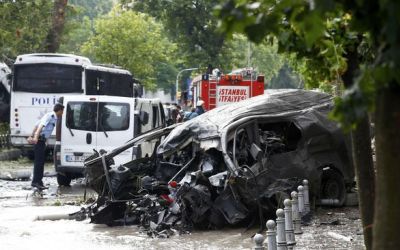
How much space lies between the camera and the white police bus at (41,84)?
22.6 m

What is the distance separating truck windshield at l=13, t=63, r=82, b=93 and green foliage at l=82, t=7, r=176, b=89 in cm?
1684

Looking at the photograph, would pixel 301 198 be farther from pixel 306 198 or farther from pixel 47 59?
pixel 47 59

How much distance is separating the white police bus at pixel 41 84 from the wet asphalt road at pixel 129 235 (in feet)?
30.9

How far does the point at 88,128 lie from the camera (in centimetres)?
1697

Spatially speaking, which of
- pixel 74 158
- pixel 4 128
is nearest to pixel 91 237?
pixel 74 158

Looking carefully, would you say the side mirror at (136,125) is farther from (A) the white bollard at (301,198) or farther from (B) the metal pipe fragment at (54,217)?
(A) the white bollard at (301,198)

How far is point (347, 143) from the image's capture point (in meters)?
12.3

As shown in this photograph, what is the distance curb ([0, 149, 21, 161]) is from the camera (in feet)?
A: 81.8

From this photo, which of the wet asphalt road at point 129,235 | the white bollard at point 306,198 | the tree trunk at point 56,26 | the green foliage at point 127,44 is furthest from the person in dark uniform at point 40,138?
the green foliage at point 127,44

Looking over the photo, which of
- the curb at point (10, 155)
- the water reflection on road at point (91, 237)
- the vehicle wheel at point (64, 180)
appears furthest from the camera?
the curb at point (10, 155)

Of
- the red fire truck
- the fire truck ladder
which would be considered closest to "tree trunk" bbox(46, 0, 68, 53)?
the red fire truck

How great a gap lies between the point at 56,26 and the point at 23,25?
3285 millimetres

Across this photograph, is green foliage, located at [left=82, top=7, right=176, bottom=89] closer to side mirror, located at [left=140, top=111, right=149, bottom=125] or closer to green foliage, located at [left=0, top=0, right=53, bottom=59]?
green foliage, located at [left=0, top=0, right=53, bottom=59]

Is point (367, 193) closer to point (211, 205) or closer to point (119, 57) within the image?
point (211, 205)
